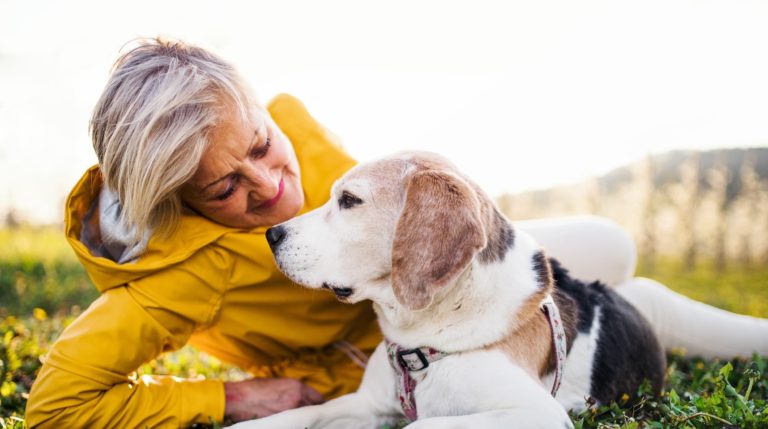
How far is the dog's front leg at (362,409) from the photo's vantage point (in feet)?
9.21

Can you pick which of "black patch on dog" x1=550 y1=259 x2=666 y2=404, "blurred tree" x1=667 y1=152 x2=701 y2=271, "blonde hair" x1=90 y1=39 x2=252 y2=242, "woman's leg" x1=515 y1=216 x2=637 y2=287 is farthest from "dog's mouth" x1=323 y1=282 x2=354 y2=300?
"blurred tree" x1=667 y1=152 x2=701 y2=271

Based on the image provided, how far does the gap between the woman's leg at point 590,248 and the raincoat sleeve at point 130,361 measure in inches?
83.6

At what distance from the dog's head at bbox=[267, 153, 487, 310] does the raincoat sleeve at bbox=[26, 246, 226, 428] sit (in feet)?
1.84

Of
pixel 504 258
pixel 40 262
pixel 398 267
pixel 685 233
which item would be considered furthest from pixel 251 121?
pixel 685 233

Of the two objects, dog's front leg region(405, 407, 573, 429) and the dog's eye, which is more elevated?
the dog's eye

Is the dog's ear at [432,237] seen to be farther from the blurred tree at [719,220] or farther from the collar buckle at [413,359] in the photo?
the blurred tree at [719,220]

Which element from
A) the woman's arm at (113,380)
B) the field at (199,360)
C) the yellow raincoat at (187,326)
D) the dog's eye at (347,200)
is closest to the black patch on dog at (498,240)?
the dog's eye at (347,200)

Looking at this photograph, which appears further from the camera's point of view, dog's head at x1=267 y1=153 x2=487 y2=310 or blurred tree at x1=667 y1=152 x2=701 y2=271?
blurred tree at x1=667 y1=152 x2=701 y2=271

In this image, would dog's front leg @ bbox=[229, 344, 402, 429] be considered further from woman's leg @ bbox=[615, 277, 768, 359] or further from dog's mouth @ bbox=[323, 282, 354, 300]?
woman's leg @ bbox=[615, 277, 768, 359]

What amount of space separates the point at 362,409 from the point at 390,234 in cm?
87

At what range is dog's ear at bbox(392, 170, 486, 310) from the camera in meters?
2.44

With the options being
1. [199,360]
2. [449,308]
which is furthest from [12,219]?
[449,308]

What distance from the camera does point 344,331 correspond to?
355cm

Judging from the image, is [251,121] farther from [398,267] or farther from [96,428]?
[96,428]
